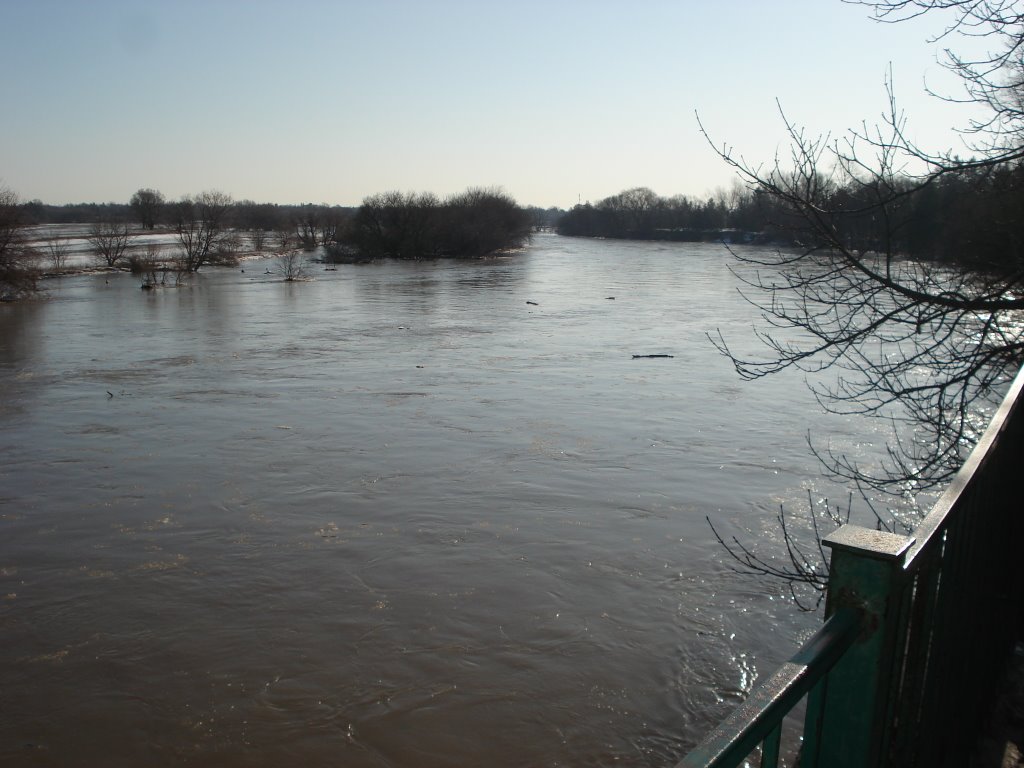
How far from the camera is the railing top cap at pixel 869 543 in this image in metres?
1.69

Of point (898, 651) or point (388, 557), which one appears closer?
point (898, 651)

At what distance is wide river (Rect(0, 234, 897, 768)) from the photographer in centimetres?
626

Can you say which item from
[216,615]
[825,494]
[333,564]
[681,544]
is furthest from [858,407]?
[216,615]

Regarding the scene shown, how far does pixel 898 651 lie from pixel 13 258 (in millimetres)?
42137

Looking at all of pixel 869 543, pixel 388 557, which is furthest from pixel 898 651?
pixel 388 557

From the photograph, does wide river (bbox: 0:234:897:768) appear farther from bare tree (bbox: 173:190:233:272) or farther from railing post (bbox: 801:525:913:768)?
bare tree (bbox: 173:190:233:272)

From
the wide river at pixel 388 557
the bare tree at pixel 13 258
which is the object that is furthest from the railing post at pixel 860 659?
the bare tree at pixel 13 258

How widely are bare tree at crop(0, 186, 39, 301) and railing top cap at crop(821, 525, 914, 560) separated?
40565mm

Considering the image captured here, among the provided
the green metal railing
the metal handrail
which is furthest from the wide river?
the metal handrail

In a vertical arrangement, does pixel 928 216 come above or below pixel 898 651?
above

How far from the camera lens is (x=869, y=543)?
1.73 metres

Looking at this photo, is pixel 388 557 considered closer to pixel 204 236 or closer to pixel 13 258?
pixel 13 258

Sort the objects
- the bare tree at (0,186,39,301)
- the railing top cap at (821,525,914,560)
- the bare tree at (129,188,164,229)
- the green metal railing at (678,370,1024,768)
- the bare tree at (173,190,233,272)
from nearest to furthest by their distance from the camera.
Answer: the green metal railing at (678,370,1024,768) → the railing top cap at (821,525,914,560) → the bare tree at (0,186,39,301) → the bare tree at (173,190,233,272) → the bare tree at (129,188,164,229)

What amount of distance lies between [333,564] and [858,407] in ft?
38.3
